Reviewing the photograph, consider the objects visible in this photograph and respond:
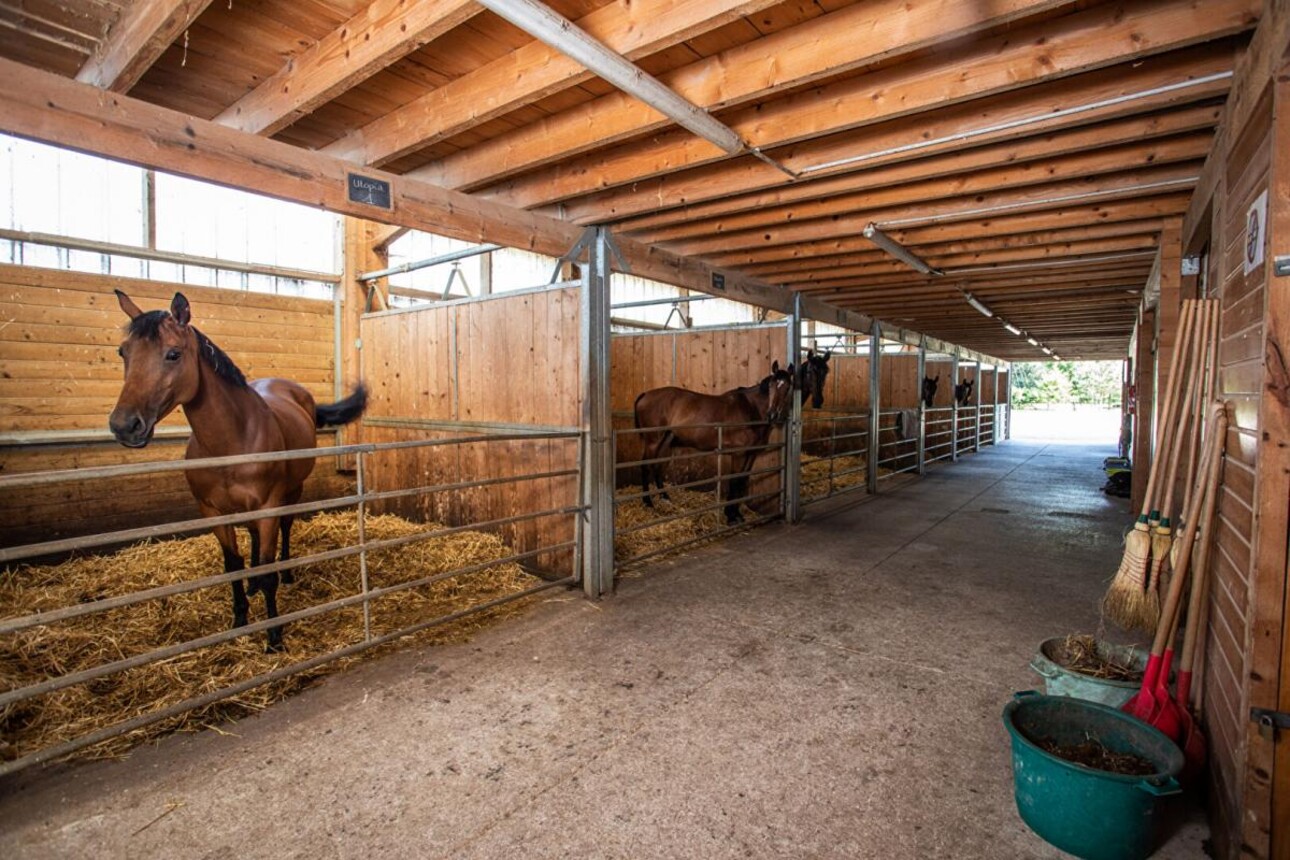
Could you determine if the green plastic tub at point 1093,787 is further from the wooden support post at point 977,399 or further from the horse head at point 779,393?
the wooden support post at point 977,399

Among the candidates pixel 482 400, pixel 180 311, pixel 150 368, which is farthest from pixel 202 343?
pixel 482 400

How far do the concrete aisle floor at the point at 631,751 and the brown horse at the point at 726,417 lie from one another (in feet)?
7.39

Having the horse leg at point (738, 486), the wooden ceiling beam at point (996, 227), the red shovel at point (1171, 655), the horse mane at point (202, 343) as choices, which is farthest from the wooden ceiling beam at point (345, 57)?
→ the horse leg at point (738, 486)

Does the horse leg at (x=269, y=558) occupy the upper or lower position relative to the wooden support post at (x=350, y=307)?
lower

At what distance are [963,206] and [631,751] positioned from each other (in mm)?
3506

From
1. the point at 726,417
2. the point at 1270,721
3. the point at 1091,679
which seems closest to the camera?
the point at 1270,721

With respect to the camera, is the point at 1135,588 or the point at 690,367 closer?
the point at 1135,588

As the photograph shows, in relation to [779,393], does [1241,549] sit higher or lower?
lower

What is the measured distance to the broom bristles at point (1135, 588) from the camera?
2.00m

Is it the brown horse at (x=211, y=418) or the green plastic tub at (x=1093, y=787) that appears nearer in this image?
the green plastic tub at (x=1093, y=787)

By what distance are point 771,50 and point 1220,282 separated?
5.68 feet

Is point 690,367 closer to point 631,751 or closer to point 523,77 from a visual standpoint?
point 523,77

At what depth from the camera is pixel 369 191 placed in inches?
105

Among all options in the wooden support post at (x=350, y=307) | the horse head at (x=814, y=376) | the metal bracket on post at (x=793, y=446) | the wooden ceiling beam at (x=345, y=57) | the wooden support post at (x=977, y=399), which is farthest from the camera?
the wooden support post at (x=977, y=399)
